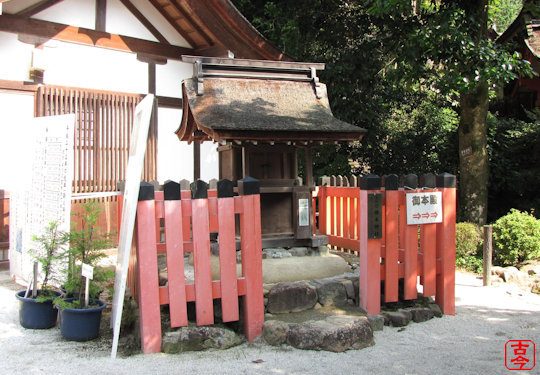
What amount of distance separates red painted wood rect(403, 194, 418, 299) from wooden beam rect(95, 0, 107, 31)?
6.51 meters

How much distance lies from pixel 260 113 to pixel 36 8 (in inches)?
187

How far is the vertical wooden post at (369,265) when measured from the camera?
5.26 meters

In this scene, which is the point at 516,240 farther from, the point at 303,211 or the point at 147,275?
the point at 147,275

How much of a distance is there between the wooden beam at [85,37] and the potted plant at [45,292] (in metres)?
4.34

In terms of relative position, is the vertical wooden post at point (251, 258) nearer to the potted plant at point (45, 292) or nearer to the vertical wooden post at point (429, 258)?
the potted plant at point (45, 292)

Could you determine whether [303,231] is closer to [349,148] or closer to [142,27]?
[142,27]

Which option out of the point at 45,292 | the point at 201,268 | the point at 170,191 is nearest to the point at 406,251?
the point at 201,268

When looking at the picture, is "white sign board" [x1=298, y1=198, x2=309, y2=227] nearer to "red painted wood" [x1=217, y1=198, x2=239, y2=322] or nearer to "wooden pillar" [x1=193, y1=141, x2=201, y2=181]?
"red painted wood" [x1=217, y1=198, x2=239, y2=322]

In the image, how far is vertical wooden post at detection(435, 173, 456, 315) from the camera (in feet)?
18.6

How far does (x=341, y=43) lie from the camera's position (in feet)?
41.9

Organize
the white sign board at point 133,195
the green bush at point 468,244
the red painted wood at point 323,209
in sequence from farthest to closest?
the green bush at point 468,244
the red painted wood at point 323,209
the white sign board at point 133,195

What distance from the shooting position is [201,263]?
4539mm

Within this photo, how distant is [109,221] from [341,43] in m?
7.73

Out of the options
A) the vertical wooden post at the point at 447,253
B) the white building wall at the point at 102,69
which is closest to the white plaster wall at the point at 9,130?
the white building wall at the point at 102,69
